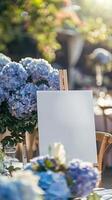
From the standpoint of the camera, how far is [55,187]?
1.02 metres

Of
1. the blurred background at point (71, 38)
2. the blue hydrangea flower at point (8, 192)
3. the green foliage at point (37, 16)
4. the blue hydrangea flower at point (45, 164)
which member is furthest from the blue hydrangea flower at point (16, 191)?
the blurred background at point (71, 38)

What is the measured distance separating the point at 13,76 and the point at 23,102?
0.33 feet

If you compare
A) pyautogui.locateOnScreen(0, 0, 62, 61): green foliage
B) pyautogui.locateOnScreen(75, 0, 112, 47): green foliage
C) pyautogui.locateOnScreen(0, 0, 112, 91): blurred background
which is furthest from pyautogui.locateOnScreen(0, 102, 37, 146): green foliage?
pyautogui.locateOnScreen(75, 0, 112, 47): green foliage

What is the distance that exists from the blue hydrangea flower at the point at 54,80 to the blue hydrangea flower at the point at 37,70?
0.07 feet

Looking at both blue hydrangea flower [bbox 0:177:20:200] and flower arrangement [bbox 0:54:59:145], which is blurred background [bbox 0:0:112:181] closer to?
flower arrangement [bbox 0:54:59:145]

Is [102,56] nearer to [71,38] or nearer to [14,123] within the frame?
[71,38]

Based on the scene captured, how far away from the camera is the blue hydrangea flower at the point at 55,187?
1.02 meters

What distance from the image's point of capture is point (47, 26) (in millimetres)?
7082

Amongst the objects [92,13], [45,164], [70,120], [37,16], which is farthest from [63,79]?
[92,13]

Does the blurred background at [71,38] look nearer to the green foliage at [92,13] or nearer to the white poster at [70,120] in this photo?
the green foliage at [92,13]

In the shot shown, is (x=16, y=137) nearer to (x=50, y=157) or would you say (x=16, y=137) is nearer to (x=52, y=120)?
(x=52, y=120)

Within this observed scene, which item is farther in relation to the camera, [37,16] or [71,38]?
[71,38]

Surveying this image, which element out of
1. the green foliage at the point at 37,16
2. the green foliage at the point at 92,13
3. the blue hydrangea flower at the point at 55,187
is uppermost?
the green foliage at the point at 92,13

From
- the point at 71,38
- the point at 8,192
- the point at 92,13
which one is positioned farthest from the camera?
the point at 71,38
